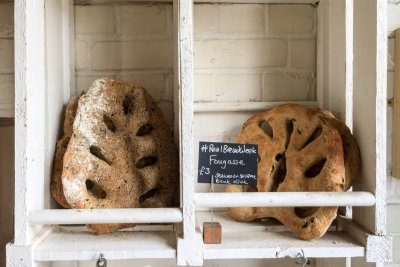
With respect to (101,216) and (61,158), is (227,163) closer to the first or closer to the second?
(101,216)

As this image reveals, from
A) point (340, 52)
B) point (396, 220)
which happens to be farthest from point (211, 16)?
point (396, 220)

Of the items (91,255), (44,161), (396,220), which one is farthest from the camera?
(396,220)

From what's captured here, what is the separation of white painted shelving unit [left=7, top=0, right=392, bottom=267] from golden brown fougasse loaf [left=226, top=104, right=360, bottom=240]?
34mm

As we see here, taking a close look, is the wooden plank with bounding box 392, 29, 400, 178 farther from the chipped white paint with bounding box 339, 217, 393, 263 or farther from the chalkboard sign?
the chalkboard sign

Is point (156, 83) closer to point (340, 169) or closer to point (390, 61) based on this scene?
point (340, 169)

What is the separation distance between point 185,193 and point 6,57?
675mm

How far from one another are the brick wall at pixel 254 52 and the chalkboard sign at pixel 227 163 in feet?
0.90

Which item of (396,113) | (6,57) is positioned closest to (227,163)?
(396,113)

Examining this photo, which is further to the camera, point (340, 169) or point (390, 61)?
point (390, 61)

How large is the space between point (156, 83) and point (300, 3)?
1.50ft

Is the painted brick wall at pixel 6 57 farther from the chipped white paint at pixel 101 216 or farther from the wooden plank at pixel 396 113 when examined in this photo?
the wooden plank at pixel 396 113

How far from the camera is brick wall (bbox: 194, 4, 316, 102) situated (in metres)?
1.24

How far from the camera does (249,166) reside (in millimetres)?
1009

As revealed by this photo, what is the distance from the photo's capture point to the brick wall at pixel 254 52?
1242 millimetres
